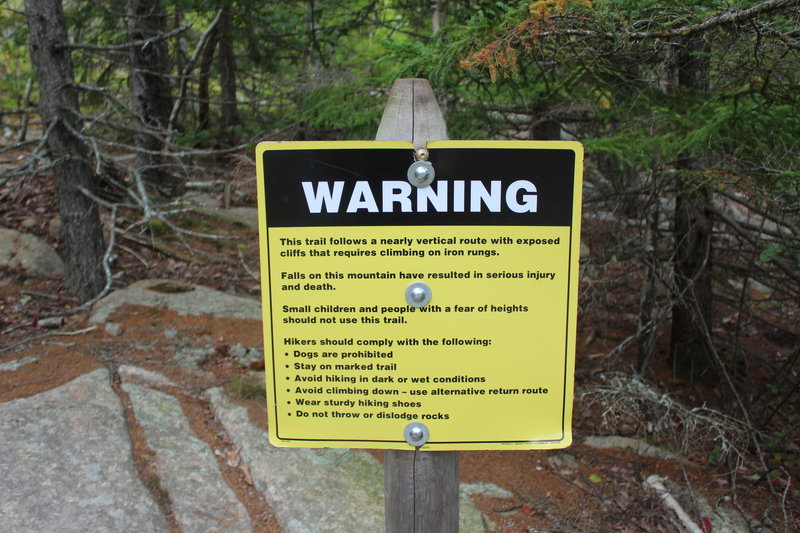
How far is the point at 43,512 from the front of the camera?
3088 millimetres

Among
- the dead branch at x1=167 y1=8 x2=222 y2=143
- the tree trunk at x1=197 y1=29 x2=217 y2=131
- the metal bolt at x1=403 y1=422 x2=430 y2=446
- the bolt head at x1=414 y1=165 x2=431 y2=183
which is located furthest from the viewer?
the tree trunk at x1=197 y1=29 x2=217 y2=131

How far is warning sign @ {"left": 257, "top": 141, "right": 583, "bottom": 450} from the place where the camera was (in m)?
1.71

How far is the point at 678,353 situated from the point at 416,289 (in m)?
5.45

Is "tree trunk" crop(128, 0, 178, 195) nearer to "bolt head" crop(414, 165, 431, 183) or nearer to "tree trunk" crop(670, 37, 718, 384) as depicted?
"tree trunk" crop(670, 37, 718, 384)

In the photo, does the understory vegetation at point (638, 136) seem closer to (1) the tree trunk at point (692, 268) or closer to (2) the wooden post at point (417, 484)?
(1) the tree trunk at point (692, 268)

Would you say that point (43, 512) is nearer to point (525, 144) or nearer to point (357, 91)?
point (525, 144)

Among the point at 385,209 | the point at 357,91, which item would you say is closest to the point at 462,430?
the point at 385,209

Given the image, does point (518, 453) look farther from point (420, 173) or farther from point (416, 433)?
point (420, 173)

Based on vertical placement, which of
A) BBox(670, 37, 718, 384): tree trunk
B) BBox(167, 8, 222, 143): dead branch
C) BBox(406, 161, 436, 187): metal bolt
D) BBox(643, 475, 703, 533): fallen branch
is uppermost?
BBox(167, 8, 222, 143): dead branch

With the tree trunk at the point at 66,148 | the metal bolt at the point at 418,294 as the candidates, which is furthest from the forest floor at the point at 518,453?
the metal bolt at the point at 418,294

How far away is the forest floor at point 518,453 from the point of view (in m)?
3.77

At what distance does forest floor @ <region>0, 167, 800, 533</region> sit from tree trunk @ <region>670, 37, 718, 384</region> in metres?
0.38

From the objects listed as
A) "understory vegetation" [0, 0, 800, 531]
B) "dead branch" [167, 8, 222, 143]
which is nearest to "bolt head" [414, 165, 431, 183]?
"understory vegetation" [0, 0, 800, 531]

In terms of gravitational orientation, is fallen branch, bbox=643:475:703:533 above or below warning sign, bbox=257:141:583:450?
below
